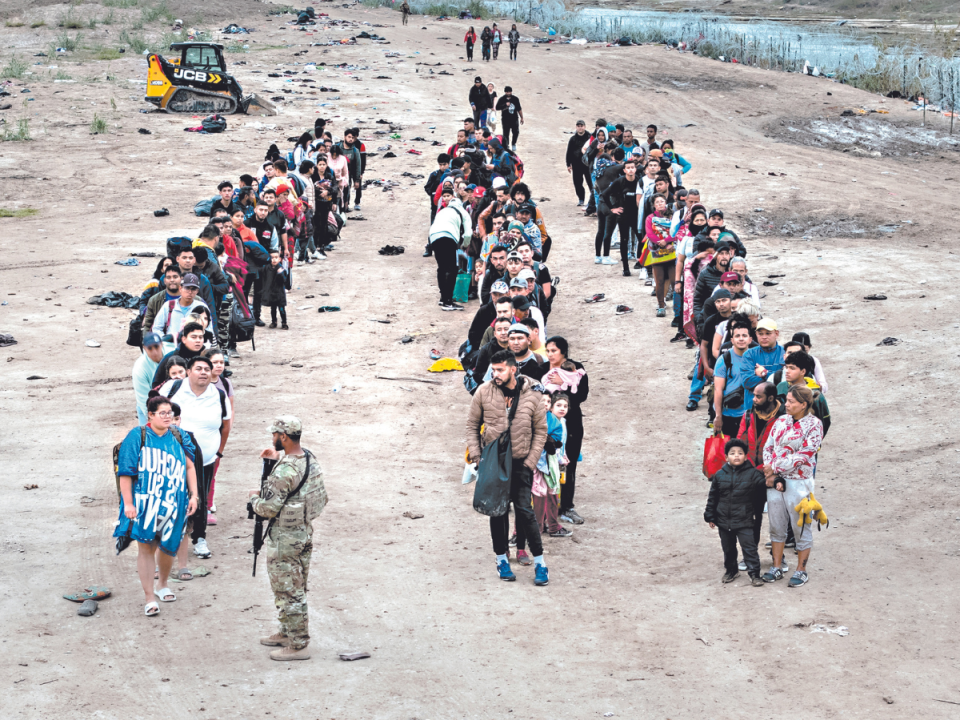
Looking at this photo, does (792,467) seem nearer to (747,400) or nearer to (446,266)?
(747,400)

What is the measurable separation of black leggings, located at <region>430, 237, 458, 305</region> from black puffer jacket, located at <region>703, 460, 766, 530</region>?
736cm

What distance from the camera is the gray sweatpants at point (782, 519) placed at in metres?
6.96

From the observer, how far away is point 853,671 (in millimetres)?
5801

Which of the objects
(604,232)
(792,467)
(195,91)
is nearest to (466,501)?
(792,467)

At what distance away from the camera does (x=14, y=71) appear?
30.6m

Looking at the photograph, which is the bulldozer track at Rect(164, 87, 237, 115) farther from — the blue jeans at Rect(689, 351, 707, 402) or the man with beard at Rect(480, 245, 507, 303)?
the blue jeans at Rect(689, 351, 707, 402)

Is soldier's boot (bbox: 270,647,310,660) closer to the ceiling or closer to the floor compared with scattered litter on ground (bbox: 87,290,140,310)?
closer to the floor

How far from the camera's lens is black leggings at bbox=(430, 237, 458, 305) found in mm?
13742

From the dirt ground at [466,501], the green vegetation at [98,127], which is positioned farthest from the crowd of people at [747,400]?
the green vegetation at [98,127]

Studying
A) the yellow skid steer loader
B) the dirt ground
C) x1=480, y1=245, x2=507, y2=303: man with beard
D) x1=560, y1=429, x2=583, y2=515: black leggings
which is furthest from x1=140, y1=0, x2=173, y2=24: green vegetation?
x1=560, y1=429, x2=583, y2=515: black leggings

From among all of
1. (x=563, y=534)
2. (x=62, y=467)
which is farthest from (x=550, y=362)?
(x=62, y=467)

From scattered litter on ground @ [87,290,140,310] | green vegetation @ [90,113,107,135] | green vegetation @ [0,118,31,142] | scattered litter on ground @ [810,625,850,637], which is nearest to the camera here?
scattered litter on ground @ [810,625,850,637]

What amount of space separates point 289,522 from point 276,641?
2.46 ft

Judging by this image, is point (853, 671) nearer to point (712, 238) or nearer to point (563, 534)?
point (563, 534)
